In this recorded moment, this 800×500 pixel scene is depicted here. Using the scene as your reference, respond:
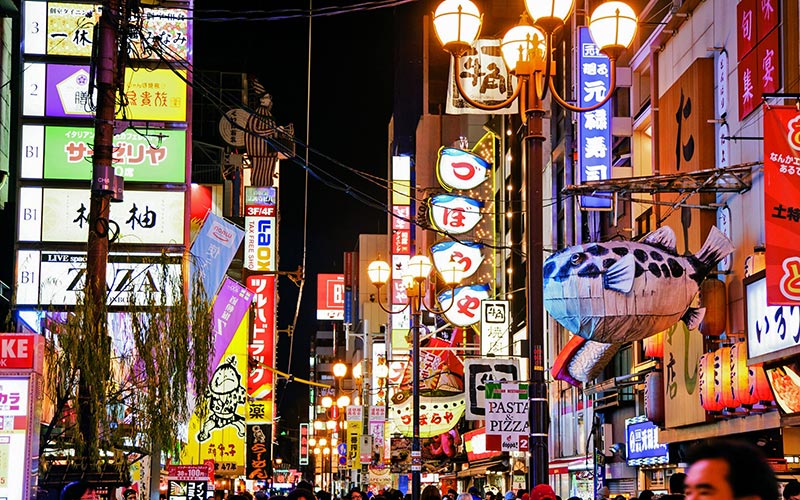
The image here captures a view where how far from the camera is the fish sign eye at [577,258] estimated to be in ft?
60.6

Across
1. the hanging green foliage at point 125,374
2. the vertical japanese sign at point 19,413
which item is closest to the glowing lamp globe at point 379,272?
the hanging green foliage at point 125,374

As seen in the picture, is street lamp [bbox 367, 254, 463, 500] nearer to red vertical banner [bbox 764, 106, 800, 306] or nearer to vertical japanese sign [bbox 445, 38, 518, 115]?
vertical japanese sign [bbox 445, 38, 518, 115]

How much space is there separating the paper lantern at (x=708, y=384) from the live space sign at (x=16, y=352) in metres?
11.8

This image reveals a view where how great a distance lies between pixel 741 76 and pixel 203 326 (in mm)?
10174

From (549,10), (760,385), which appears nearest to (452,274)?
(760,385)

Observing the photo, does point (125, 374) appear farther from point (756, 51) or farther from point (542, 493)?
point (756, 51)

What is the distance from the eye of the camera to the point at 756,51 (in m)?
19.3

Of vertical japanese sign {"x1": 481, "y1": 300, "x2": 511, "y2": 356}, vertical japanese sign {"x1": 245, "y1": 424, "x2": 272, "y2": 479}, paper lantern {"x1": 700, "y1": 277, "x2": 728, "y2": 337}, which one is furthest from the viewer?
vertical japanese sign {"x1": 245, "y1": 424, "x2": 272, "y2": 479}

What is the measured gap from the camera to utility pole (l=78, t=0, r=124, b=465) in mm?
14500

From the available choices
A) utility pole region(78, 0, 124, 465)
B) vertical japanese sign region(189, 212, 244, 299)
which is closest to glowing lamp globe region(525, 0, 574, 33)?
utility pole region(78, 0, 124, 465)

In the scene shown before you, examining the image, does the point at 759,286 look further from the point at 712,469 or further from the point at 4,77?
the point at 4,77

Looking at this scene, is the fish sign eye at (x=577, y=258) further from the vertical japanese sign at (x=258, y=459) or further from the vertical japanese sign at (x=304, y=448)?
the vertical japanese sign at (x=304, y=448)

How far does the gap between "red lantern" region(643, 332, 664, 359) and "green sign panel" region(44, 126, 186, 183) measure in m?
10.9

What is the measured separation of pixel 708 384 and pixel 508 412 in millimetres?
6023
